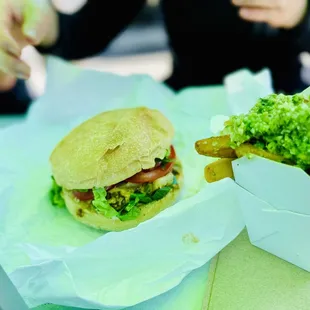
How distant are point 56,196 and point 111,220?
0.86ft

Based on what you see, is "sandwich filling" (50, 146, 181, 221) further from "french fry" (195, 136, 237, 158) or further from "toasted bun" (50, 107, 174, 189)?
"french fry" (195, 136, 237, 158)

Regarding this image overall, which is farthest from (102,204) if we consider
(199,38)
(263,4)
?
(199,38)

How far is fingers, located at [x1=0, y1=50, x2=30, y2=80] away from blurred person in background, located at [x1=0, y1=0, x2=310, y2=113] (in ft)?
0.70

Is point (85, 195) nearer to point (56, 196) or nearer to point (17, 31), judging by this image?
point (56, 196)

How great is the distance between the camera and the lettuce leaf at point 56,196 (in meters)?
1.56

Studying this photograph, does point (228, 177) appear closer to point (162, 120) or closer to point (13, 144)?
point (162, 120)

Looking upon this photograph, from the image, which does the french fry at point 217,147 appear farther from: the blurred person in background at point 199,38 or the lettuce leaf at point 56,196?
the blurred person in background at point 199,38

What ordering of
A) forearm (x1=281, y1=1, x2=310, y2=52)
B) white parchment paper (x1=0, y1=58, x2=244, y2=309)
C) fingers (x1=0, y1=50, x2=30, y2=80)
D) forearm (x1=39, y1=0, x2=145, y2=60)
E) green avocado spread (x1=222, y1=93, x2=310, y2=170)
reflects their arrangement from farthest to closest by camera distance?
forearm (x1=39, y1=0, x2=145, y2=60), forearm (x1=281, y1=1, x2=310, y2=52), fingers (x1=0, y1=50, x2=30, y2=80), white parchment paper (x1=0, y1=58, x2=244, y2=309), green avocado spread (x1=222, y1=93, x2=310, y2=170)

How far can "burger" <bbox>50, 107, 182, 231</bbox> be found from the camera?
4.55 ft

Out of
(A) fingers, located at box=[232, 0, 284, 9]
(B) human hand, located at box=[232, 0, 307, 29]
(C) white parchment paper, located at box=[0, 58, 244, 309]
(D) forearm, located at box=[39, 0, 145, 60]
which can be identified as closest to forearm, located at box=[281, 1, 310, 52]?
(B) human hand, located at box=[232, 0, 307, 29]

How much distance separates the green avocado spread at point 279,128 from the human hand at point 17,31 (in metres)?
0.78

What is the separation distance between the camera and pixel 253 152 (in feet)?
3.56

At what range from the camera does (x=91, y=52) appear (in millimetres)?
2324

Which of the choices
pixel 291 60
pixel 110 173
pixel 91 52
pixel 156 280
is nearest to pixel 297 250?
pixel 156 280
